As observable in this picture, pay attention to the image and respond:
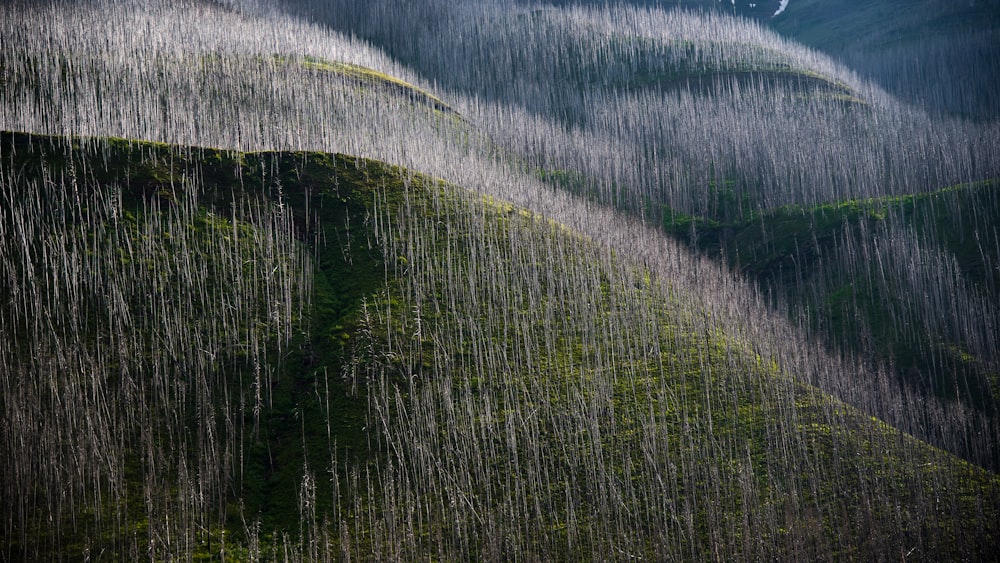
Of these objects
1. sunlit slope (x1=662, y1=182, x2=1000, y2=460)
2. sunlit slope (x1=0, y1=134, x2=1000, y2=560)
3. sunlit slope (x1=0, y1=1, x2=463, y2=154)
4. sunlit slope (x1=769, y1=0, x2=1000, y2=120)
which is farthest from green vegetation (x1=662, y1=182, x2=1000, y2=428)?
sunlit slope (x1=769, y1=0, x2=1000, y2=120)

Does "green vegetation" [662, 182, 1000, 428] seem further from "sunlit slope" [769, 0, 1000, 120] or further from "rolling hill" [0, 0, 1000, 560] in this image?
"sunlit slope" [769, 0, 1000, 120]

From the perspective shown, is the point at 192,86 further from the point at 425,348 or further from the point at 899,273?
the point at 899,273

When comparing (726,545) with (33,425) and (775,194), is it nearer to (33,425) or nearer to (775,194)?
(33,425)

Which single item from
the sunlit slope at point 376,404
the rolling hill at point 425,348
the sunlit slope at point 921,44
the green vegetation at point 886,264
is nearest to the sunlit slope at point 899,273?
the green vegetation at point 886,264

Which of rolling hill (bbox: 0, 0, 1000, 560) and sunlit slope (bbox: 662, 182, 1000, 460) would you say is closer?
rolling hill (bbox: 0, 0, 1000, 560)

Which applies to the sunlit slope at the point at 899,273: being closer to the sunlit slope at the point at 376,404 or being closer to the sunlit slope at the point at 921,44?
the sunlit slope at the point at 376,404

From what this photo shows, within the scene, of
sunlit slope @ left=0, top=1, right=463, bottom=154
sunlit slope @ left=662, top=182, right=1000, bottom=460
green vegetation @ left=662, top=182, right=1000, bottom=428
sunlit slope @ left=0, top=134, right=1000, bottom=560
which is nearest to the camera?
sunlit slope @ left=0, top=134, right=1000, bottom=560

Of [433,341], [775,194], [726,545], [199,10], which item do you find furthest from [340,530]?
[199,10]

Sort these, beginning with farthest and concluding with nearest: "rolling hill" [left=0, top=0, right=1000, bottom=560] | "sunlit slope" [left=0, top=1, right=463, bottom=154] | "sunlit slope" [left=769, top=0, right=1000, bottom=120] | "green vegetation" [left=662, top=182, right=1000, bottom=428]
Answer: "sunlit slope" [left=769, top=0, right=1000, bottom=120]
"sunlit slope" [left=0, top=1, right=463, bottom=154]
"green vegetation" [left=662, top=182, right=1000, bottom=428]
"rolling hill" [left=0, top=0, right=1000, bottom=560]
